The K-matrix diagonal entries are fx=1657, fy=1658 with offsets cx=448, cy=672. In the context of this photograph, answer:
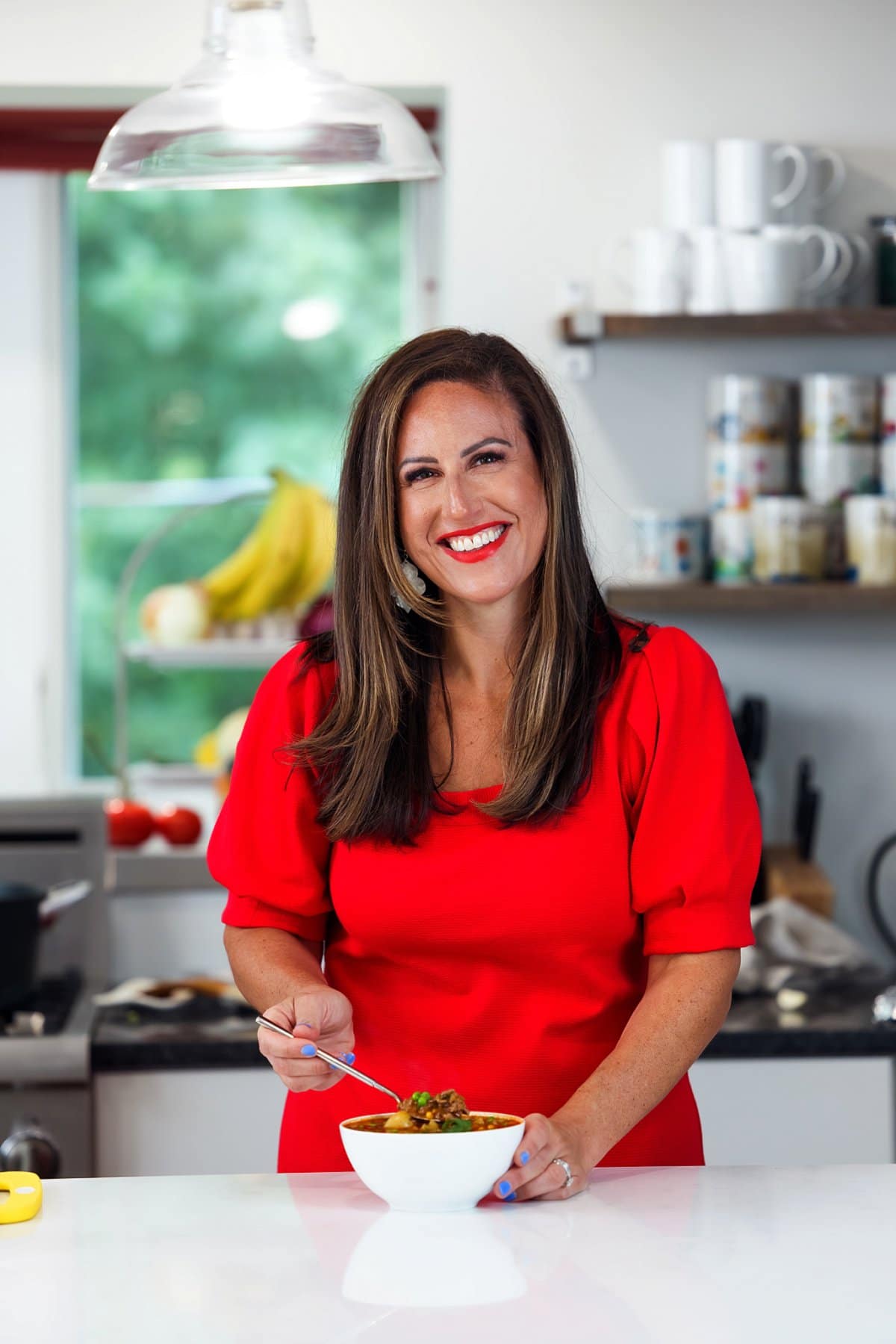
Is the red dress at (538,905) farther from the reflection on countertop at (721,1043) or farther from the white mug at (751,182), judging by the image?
the white mug at (751,182)

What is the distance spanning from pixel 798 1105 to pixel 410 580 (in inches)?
43.6

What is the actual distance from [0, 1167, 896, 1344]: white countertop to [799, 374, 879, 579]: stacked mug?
4.97 feet

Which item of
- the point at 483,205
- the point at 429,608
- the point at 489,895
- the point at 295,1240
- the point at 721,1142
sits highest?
the point at 483,205

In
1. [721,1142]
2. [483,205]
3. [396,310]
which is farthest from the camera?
[396,310]

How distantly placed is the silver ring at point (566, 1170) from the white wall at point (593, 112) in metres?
1.56

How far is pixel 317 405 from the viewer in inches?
156

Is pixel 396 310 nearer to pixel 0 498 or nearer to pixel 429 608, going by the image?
pixel 0 498

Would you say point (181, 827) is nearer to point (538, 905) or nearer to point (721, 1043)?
point (721, 1043)

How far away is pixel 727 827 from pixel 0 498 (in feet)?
8.07

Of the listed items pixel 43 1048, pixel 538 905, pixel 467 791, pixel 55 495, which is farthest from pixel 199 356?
pixel 538 905

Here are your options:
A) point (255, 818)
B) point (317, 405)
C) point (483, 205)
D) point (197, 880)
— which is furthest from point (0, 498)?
point (255, 818)

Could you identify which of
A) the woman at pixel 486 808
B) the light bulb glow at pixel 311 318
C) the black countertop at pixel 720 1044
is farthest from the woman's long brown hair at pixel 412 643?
the light bulb glow at pixel 311 318

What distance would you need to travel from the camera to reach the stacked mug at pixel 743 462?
2.63 m

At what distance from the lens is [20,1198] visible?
1170mm
